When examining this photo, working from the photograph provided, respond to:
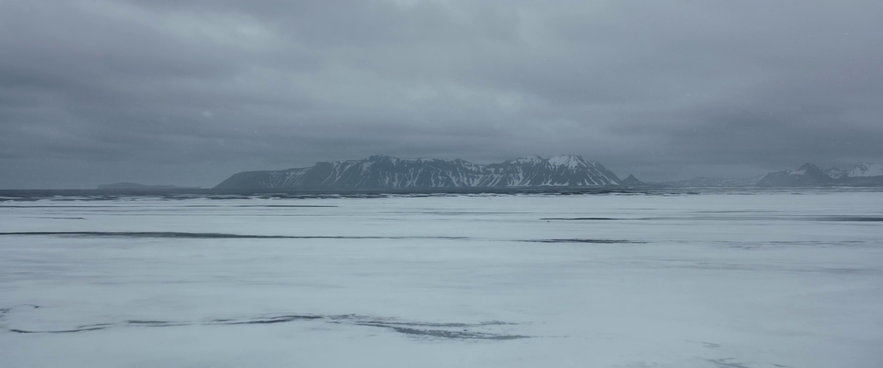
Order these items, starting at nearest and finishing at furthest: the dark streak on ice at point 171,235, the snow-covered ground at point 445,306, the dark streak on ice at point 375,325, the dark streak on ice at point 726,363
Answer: the dark streak on ice at point 726,363 → the snow-covered ground at point 445,306 → the dark streak on ice at point 375,325 → the dark streak on ice at point 171,235

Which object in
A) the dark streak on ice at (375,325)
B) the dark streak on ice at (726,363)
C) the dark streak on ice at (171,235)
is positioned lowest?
the dark streak on ice at (726,363)


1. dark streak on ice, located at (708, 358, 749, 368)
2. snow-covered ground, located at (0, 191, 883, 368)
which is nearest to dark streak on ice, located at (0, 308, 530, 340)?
snow-covered ground, located at (0, 191, 883, 368)

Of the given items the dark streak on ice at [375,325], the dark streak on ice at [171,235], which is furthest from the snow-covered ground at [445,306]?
the dark streak on ice at [171,235]

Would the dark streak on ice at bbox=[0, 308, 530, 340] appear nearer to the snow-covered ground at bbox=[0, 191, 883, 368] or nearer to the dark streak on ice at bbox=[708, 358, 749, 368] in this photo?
the snow-covered ground at bbox=[0, 191, 883, 368]

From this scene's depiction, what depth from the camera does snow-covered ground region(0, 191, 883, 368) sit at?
6.44 metres

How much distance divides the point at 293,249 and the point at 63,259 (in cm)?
522

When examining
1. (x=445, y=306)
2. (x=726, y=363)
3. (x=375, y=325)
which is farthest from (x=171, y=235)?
(x=726, y=363)

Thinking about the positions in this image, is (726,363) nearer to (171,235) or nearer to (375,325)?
(375,325)

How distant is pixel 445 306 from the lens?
8.94 meters

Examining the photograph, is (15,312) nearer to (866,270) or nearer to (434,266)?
(434,266)

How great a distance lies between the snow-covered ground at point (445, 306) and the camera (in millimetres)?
6441

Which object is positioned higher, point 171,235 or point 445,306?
point 171,235

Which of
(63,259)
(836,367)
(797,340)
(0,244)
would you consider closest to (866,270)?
(797,340)

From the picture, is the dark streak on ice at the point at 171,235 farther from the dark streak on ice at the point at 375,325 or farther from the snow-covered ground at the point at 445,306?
the dark streak on ice at the point at 375,325
